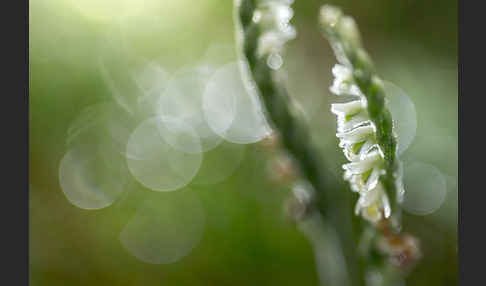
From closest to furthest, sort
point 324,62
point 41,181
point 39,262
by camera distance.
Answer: point 39,262 < point 41,181 < point 324,62

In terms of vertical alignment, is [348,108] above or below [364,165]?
above

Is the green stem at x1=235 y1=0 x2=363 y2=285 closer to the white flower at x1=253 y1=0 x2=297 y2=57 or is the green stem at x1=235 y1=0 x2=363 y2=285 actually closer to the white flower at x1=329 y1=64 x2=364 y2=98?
the white flower at x1=253 y1=0 x2=297 y2=57

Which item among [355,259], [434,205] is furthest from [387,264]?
→ [434,205]

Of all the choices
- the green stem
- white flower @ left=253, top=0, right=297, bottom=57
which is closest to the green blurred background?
the green stem

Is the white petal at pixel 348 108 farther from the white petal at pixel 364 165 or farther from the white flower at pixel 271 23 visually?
the white flower at pixel 271 23

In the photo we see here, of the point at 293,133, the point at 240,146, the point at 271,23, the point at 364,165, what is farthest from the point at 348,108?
the point at 240,146

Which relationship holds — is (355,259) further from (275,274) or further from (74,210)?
(74,210)

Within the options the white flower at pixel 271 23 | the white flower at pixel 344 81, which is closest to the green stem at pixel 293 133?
the white flower at pixel 271 23

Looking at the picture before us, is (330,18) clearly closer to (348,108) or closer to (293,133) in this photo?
(348,108)
